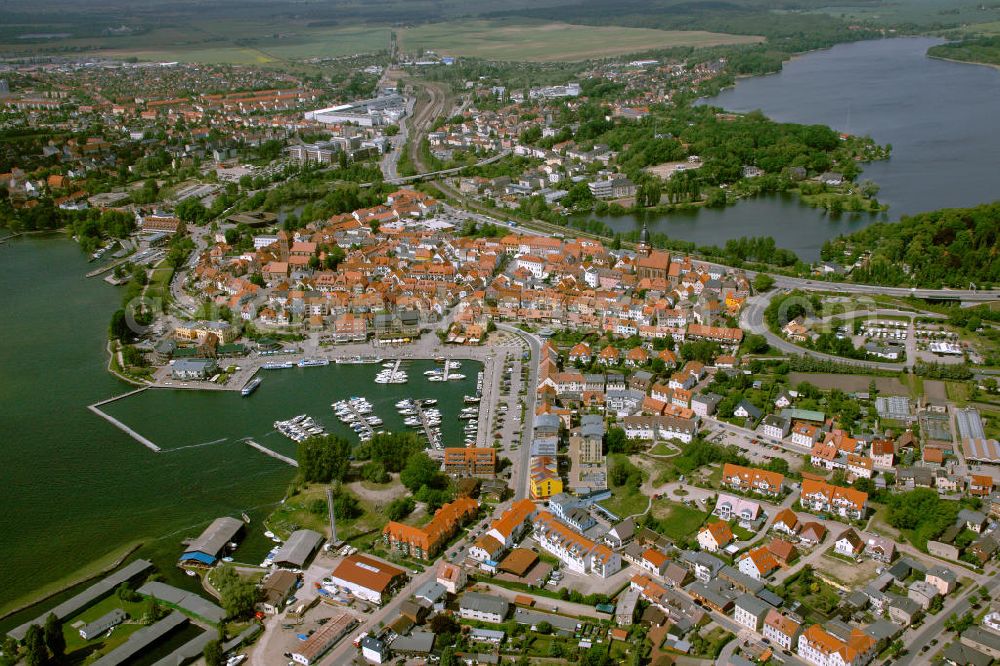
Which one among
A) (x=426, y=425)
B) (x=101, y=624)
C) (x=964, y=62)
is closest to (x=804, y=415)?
(x=426, y=425)

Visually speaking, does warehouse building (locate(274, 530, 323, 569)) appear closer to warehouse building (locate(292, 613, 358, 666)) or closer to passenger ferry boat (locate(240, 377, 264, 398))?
warehouse building (locate(292, 613, 358, 666))

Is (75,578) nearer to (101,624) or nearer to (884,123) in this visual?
(101,624)

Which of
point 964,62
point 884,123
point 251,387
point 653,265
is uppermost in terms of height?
point 964,62

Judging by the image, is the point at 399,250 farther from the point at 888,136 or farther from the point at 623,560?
the point at 888,136

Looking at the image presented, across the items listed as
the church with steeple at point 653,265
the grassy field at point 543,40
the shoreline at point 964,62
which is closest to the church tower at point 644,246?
the church with steeple at point 653,265

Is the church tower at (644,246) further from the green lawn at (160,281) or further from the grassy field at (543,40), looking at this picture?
the grassy field at (543,40)

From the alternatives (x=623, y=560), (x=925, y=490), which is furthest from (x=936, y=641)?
(x=623, y=560)

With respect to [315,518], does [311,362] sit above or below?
above
